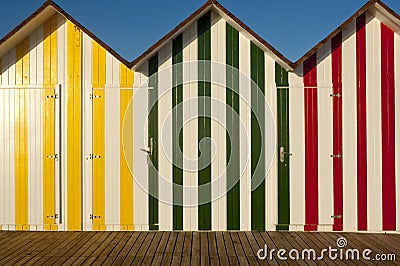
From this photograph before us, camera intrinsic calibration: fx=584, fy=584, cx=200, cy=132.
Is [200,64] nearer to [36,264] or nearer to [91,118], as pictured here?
[91,118]

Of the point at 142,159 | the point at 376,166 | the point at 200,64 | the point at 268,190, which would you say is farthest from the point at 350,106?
the point at 142,159

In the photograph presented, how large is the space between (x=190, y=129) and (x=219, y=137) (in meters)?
0.40

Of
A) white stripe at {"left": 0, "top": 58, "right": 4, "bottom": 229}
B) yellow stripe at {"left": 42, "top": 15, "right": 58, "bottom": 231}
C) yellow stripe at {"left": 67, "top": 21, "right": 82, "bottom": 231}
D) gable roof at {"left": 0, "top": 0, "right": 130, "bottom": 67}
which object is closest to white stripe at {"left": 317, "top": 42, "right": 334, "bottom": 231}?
gable roof at {"left": 0, "top": 0, "right": 130, "bottom": 67}

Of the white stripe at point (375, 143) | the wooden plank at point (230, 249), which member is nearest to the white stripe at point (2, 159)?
the wooden plank at point (230, 249)

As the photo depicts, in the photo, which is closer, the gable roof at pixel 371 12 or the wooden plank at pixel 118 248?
the wooden plank at pixel 118 248

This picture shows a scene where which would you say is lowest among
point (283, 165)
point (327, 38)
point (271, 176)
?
point (271, 176)

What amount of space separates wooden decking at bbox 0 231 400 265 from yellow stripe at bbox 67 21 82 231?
0.33m

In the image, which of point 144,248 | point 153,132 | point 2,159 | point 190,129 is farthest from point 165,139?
point 2,159

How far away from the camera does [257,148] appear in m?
7.78

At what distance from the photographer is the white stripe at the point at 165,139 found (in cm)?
778

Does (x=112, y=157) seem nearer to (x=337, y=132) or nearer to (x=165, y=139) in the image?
(x=165, y=139)

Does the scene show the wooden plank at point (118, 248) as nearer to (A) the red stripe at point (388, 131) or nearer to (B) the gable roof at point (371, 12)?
(B) the gable roof at point (371, 12)

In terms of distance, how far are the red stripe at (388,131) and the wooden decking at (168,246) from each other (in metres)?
0.34

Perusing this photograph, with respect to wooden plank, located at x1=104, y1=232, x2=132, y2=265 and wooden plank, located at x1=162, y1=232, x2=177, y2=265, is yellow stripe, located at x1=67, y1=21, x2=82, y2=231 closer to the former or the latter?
wooden plank, located at x1=104, y1=232, x2=132, y2=265
